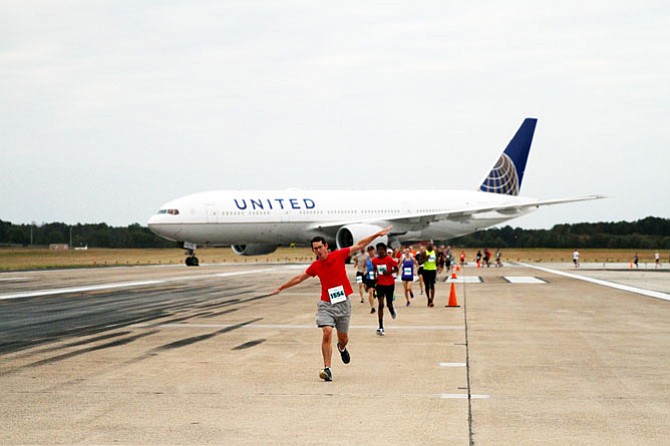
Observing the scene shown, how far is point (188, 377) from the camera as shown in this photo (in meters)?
10.9

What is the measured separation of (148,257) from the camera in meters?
78.1

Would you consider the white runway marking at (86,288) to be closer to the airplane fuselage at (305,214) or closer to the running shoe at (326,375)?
the airplane fuselage at (305,214)

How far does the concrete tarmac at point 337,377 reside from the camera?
7.78m

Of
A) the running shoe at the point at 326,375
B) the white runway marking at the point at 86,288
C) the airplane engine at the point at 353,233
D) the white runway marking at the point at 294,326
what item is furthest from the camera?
the airplane engine at the point at 353,233

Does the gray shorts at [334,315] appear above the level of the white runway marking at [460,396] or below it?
above

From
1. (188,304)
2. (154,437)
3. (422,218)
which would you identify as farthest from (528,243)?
(154,437)

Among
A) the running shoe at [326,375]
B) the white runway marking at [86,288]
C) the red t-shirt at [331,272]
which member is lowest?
the running shoe at [326,375]

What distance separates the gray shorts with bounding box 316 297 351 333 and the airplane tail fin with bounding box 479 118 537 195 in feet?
173

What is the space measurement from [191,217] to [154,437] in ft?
135

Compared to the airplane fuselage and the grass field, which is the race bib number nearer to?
the airplane fuselage

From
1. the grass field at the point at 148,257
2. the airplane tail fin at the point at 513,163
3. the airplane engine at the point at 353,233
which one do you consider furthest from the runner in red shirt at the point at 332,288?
the airplane tail fin at the point at 513,163

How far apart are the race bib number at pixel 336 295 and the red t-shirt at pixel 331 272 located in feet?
0.13

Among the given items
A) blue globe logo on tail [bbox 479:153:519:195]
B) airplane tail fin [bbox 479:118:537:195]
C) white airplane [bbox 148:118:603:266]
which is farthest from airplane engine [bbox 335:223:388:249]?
airplane tail fin [bbox 479:118:537:195]

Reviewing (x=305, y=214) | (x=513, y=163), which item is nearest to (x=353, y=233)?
(x=305, y=214)
